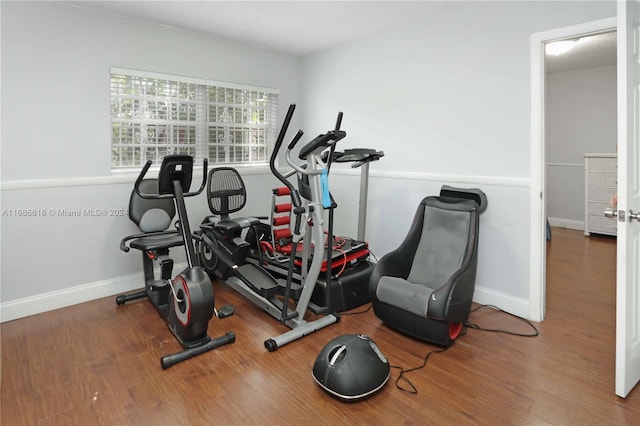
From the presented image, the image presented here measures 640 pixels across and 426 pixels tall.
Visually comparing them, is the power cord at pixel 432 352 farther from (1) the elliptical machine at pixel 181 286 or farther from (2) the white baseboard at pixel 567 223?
(2) the white baseboard at pixel 567 223

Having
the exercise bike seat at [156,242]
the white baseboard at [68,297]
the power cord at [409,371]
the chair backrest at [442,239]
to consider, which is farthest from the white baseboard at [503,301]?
the white baseboard at [68,297]

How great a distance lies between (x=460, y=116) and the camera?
3207 mm

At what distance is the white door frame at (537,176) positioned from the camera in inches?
107

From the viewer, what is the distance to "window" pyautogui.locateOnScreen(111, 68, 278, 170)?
348cm

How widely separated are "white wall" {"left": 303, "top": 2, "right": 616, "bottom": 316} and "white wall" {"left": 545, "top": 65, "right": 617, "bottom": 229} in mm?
3898

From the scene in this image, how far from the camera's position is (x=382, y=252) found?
12.8ft

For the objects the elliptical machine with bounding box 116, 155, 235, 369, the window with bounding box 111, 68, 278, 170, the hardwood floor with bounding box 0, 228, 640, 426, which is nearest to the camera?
the hardwood floor with bounding box 0, 228, 640, 426

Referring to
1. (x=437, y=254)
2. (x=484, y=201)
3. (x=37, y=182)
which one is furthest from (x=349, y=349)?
(x=37, y=182)

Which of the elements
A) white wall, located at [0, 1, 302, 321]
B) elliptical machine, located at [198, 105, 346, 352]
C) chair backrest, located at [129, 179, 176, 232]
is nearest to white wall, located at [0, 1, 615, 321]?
white wall, located at [0, 1, 302, 321]

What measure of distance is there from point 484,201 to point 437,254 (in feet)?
1.75

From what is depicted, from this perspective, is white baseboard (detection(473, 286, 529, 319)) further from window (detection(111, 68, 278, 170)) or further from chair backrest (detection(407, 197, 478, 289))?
window (detection(111, 68, 278, 170))

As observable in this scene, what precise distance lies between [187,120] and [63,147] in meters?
1.15

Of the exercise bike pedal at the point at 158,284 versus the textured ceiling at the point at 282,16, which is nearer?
the exercise bike pedal at the point at 158,284

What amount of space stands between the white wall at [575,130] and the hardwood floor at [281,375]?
356cm
